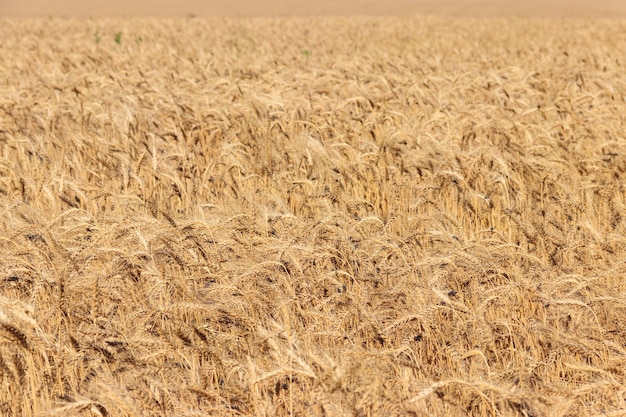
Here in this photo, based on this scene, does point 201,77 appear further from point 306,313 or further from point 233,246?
point 306,313

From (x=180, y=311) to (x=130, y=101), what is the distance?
329 cm

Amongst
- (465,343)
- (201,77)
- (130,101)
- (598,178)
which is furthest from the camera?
(201,77)

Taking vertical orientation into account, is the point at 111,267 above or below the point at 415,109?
below

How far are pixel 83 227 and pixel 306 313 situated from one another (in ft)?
3.13

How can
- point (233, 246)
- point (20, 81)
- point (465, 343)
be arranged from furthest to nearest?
point (20, 81), point (233, 246), point (465, 343)

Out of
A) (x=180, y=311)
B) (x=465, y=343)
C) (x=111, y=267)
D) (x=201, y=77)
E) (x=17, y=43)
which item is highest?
(x=17, y=43)

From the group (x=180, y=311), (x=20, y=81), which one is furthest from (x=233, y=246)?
(x=20, y=81)

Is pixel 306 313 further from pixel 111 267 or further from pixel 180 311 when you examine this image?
pixel 111 267

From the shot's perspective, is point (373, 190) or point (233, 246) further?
point (373, 190)

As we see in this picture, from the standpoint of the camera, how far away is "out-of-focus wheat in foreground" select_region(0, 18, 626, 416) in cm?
192

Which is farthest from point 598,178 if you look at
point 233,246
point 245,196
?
point 233,246

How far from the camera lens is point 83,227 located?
266cm

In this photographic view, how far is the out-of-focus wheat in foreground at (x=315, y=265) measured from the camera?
6.31 feet

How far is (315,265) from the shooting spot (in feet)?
8.47
